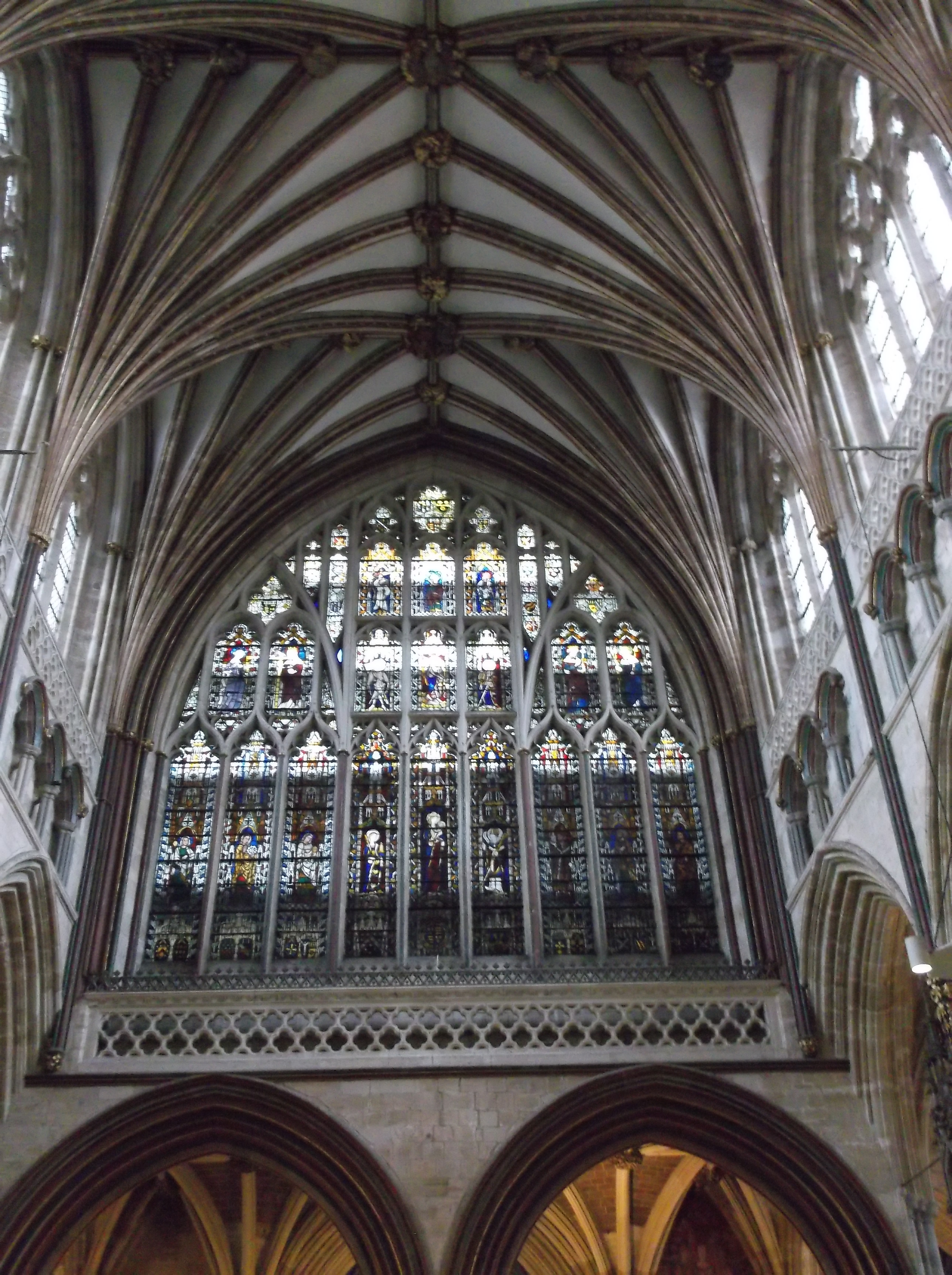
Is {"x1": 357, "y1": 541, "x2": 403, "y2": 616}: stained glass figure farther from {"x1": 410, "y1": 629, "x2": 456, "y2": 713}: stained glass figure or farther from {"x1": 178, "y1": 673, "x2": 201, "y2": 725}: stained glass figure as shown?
{"x1": 178, "y1": 673, "x2": 201, "y2": 725}: stained glass figure

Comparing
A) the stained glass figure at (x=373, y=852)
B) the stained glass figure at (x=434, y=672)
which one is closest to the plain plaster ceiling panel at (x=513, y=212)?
the stained glass figure at (x=434, y=672)

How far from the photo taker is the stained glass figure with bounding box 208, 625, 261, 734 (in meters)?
18.0

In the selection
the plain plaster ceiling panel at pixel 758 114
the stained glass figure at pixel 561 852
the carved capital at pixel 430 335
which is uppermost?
the carved capital at pixel 430 335

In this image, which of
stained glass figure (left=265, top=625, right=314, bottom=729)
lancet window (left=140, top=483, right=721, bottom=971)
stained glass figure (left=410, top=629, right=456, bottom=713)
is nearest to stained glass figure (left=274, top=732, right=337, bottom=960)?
lancet window (left=140, top=483, right=721, bottom=971)

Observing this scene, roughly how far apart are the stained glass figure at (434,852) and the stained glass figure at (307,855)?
3.46ft

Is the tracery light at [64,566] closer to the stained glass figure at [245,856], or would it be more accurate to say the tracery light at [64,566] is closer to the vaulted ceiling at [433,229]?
the vaulted ceiling at [433,229]

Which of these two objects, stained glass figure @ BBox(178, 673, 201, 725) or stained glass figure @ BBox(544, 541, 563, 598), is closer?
stained glass figure @ BBox(178, 673, 201, 725)

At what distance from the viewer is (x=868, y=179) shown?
14000mm

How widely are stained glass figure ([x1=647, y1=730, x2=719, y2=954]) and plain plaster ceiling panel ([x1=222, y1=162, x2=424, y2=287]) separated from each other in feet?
25.4

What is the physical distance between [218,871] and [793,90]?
11.3 meters

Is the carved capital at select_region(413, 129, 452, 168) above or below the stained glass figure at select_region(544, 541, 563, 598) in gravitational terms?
above

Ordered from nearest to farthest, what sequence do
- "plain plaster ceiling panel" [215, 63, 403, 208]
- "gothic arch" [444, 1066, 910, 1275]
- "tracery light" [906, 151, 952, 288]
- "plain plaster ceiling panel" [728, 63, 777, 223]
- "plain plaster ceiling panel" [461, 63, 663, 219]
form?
"tracery light" [906, 151, 952, 288] < "gothic arch" [444, 1066, 910, 1275] < "plain plaster ceiling panel" [728, 63, 777, 223] < "plain plaster ceiling panel" [215, 63, 403, 208] < "plain plaster ceiling panel" [461, 63, 663, 219]

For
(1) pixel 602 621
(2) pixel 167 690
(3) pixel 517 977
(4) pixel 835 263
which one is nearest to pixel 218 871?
(2) pixel 167 690

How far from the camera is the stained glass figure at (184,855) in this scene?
16.1 meters
